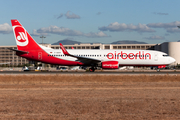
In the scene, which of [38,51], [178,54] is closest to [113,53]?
[38,51]

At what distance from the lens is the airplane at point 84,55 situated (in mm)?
40781

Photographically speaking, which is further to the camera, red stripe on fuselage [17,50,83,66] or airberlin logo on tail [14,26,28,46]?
airberlin logo on tail [14,26,28,46]

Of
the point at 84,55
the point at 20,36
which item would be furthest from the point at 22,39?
the point at 84,55

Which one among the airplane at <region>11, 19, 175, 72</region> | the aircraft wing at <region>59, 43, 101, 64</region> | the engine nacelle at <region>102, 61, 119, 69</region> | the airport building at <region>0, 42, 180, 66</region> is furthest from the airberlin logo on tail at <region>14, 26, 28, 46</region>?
the airport building at <region>0, 42, 180, 66</region>

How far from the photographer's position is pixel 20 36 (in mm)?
42312

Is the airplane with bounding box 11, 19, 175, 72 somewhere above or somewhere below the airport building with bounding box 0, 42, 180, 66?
below

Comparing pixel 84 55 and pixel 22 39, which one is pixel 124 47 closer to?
pixel 84 55

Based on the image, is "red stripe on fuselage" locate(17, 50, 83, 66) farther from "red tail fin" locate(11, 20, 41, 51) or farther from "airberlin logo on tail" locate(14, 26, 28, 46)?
"airberlin logo on tail" locate(14, 26, 28, 46)

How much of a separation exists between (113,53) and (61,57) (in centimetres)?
903

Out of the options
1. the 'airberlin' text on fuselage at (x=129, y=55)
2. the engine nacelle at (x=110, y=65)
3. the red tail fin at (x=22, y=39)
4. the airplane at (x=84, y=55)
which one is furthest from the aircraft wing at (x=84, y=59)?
the red tail fin at (x=22, y=39)

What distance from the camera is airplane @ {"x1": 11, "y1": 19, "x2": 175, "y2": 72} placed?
1606 inches

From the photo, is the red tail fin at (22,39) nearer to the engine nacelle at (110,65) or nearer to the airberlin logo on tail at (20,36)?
the airberlin logo on tail at (20,36)

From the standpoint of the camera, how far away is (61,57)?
4147 centimetres

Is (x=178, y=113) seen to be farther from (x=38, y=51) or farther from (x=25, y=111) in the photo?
(x=38, y=51)
